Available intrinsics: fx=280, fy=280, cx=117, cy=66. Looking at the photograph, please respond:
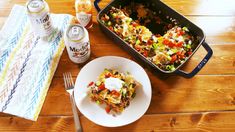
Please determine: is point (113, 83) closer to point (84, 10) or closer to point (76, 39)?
point (76, 39)

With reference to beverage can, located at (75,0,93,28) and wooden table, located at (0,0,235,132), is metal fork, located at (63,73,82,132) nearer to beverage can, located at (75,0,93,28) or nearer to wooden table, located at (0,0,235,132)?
wooden table, located at (0,0,235,132)

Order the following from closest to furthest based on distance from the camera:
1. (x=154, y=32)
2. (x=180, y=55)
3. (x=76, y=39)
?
(x=76, y=39)
(x=180, y=55)
(x=154, y=32)

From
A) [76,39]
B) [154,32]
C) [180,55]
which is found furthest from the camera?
[154,32]

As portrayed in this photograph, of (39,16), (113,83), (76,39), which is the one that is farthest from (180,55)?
(39,16)

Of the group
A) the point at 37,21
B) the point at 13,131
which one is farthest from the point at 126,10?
the point at 13,131

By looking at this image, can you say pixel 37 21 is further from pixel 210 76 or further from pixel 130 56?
pixel 210 76
